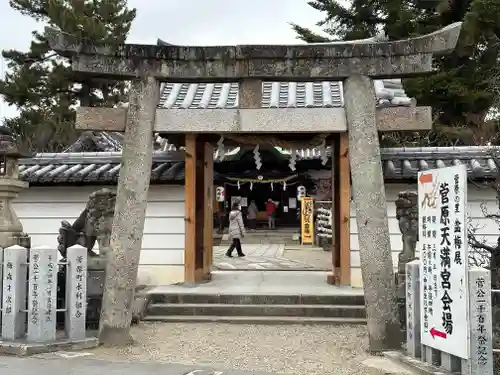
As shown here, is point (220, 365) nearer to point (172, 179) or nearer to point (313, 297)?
point (313, 297)

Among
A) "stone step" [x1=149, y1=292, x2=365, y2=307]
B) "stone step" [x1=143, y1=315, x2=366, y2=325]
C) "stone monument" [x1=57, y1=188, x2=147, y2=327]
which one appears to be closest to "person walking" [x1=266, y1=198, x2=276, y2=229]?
"stone step" [x1=149, y1=292, x2=365, y2=307]

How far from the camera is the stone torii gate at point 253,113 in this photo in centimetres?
715

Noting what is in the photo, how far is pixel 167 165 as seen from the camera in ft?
Answer: 39.9

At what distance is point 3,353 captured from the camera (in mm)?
6859

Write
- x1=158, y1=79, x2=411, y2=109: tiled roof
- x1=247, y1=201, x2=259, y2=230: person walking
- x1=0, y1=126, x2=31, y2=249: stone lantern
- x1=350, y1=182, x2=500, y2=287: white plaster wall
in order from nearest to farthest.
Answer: x1=0, y1=126, x2=31, y2=249: stone lantern < x1=158, y1=79, x2=411, y2=109: tiled roof < x1=350, y1=182, x2=500, y2=287: white plaster wall < x1=247, y1=201, x2=259, y2=230: person walking

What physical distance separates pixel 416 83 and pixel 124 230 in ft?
54.8

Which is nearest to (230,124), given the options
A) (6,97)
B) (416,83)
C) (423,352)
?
(423,352)

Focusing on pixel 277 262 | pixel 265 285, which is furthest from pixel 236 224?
pixel 265 285

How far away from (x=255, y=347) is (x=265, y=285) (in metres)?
3.37

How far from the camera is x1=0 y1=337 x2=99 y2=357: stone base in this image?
6.79m

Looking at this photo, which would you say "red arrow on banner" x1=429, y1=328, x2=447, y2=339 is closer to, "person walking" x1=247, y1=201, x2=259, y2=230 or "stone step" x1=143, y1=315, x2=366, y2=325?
"stone step" x1=143, y1=315, x2=366, y2=325

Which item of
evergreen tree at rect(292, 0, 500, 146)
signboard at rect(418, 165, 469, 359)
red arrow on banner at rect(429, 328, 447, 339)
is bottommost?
red arrow on banner at rect(429, 328, 447, 339)

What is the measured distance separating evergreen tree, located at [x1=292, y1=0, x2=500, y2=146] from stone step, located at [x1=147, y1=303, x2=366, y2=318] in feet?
34.7

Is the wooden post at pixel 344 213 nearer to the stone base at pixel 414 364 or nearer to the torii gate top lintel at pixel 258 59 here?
the torii gate top lintel at pixel 258 59
